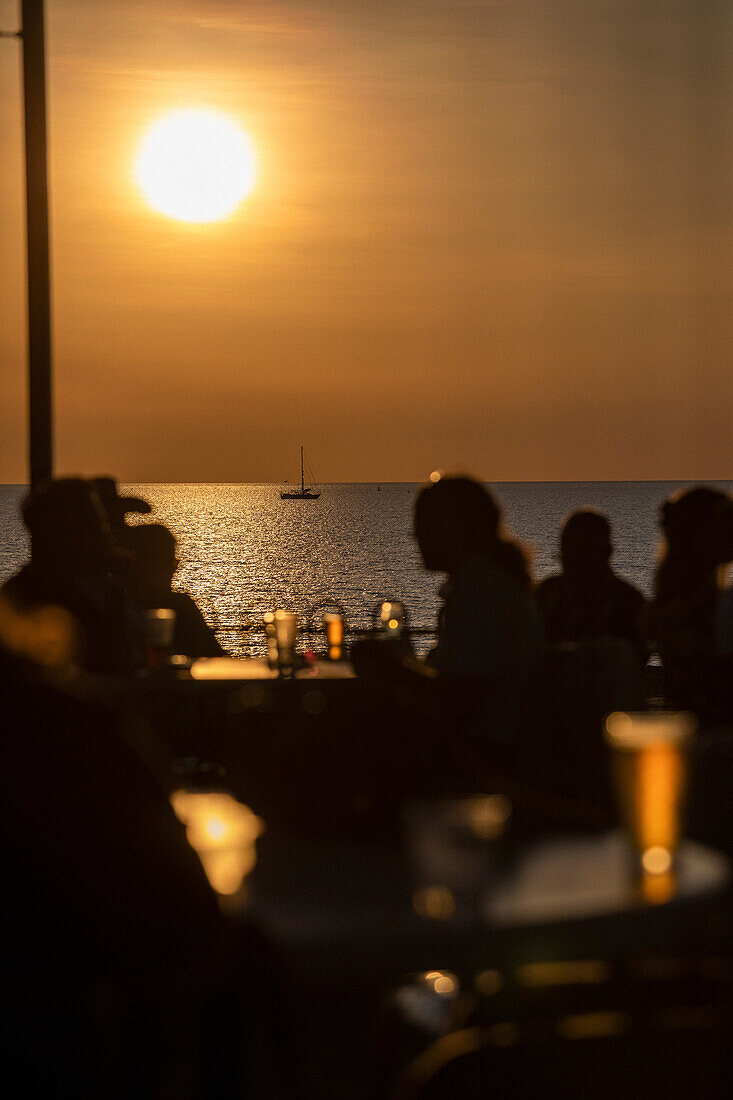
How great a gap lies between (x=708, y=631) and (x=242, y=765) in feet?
7.95

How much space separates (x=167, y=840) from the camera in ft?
5.57

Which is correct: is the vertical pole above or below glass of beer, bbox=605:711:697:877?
above

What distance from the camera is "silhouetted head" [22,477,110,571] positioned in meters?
3.16

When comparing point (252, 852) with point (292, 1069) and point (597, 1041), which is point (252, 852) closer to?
point (292, 1069)

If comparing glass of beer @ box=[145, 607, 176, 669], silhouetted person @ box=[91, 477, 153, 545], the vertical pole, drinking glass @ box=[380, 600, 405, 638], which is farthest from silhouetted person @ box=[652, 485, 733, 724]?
silhouetted person @ box=[91, 477, 153, 545]

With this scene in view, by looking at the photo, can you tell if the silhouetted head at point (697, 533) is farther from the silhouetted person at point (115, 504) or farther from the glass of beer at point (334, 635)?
the silhouetted person at point (115, 504)

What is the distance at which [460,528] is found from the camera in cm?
398

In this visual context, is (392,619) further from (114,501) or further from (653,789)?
(653,789)

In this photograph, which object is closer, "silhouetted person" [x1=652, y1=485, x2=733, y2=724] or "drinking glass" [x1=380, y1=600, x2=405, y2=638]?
"silhouetted person" [x1=652, y1=485, x2=733, y2=724]

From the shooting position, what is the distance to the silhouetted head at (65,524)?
316 cm

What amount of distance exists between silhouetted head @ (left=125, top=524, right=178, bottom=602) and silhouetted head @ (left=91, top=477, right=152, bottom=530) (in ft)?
0.99

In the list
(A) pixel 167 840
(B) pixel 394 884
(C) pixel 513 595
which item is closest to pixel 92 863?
(A) pixel 167 840

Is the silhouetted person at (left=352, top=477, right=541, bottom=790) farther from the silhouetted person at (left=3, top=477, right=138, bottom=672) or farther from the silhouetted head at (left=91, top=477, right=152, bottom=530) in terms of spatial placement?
the silhouetted head at (left=91, top=477, right=152, bottom=530)

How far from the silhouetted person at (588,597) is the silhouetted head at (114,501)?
2285mm
